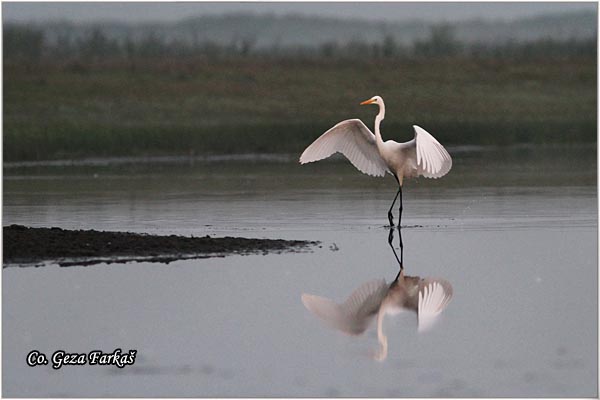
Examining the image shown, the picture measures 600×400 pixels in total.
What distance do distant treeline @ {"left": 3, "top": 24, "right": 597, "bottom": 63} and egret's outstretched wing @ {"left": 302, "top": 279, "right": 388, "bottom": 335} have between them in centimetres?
4452

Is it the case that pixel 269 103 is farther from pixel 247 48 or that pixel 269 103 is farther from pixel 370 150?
pixel 370 150

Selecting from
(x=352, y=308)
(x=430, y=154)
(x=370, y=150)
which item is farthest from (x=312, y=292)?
(x=370, y=150)

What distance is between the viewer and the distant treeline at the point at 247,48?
5738cm

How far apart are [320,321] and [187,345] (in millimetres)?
1256

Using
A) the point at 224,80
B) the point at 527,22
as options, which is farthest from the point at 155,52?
the point at 527,22

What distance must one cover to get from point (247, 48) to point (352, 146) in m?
40.3

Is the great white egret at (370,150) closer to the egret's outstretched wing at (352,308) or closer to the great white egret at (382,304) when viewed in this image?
the great white egret at (382,304)

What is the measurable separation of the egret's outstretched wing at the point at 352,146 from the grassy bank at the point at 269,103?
1749 centimetres

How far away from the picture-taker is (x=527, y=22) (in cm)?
6975

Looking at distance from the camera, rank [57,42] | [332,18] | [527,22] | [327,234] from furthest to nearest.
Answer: [332,18], [527,22], [57,42], [327,234]

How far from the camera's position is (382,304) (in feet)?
39.8

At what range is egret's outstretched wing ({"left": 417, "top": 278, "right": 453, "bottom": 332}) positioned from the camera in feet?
37.8

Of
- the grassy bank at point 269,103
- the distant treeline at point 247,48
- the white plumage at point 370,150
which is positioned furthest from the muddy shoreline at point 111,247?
the distant treeline at point 247,48

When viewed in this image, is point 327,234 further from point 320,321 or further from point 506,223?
point 320,321
